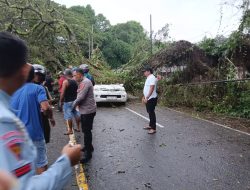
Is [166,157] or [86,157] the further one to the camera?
[166,157]

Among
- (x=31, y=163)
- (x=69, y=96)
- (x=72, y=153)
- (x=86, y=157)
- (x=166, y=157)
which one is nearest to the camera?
(x=31, y=163)

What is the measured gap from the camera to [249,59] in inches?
655

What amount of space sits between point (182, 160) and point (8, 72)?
227 inches

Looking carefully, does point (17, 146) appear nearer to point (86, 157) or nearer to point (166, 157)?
point (86, 157)

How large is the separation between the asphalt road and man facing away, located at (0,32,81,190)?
3.81 meters

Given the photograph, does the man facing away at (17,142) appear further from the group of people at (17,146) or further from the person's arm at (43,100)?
the person's arm at (43,100)

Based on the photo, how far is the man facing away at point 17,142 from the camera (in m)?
1.46

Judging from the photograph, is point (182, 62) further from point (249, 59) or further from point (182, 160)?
point (182, 160)

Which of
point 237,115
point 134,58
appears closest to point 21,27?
point 134,58

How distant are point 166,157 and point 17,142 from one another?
595 centimetres

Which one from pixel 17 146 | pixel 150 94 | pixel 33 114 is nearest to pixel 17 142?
pixel 17 146

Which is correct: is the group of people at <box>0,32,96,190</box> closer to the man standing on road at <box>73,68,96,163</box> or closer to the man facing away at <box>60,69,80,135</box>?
the man standing on road at <box>73,68,96,163</box>

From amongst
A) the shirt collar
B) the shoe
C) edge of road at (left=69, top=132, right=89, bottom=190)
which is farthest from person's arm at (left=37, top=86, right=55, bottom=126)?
the shirt collar

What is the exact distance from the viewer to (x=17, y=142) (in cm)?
149
